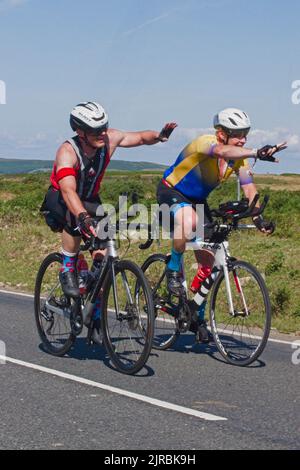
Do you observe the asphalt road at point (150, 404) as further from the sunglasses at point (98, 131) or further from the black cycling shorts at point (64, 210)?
the sunglasses at point (98, 131)

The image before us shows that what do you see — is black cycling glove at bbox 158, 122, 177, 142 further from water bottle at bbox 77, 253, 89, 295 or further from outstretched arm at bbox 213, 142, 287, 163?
water bottle at bbox 77, 253, 89, 295

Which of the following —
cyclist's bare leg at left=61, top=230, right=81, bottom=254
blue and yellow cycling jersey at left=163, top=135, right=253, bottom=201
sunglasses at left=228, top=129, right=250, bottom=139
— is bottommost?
cyclist's bare leg at left=61, top=230, right=81, bottom=254

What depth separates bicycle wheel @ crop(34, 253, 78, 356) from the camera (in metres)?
7.91

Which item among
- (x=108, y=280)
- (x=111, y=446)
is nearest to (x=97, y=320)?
(x=108, y=280)

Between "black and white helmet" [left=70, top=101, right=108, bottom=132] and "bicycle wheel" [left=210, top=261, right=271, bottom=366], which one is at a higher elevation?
"black and white helmet" [left=70, top=101, right=108, bottom=132]

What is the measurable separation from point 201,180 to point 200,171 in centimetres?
10

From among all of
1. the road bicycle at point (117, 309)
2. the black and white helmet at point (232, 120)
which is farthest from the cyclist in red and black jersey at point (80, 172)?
the black and white helmet at point (232, 120)

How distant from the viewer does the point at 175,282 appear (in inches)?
312

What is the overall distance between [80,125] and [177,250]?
4.96 feet

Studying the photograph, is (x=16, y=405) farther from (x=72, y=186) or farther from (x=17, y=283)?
(x=17, y=283)

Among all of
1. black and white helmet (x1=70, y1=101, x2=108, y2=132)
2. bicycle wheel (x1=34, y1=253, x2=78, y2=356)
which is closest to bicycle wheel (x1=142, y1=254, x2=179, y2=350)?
bicycle wheel (x1=34, y1=253, x2=78, y2=356)

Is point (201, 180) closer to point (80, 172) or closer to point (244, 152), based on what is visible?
point (244, 152)

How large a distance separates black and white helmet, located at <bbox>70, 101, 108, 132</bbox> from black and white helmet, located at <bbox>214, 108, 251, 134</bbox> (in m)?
1.00
